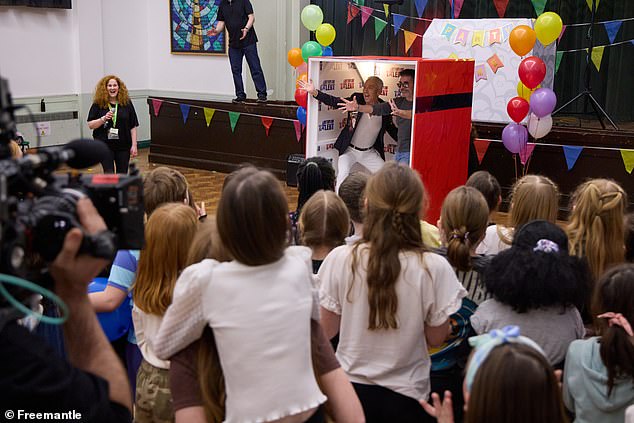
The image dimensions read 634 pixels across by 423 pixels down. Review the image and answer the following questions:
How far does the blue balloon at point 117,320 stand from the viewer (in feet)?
8.05

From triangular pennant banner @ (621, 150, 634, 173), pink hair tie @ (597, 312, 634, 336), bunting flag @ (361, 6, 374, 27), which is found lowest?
triangular pennant banner @ (621, 150, 634, 173)

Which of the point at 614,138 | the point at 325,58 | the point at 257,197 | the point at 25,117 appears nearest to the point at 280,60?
the point at 25,117

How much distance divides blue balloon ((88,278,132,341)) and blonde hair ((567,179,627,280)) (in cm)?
162

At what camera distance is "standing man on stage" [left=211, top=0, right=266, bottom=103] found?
332 inches

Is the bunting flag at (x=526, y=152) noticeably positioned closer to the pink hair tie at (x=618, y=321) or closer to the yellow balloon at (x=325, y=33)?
the yellow balloon at (x=325, y=33)

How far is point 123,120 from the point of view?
657 cm

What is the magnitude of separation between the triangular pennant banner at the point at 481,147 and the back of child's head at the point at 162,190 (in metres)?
4.85

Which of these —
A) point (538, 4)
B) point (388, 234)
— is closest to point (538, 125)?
point (538, 4)

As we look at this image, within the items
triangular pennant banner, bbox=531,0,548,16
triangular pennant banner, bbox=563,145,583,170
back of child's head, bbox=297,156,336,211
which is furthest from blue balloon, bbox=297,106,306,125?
back of child's head, bbox=297,156,336,211

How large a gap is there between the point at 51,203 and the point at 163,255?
0.91 m

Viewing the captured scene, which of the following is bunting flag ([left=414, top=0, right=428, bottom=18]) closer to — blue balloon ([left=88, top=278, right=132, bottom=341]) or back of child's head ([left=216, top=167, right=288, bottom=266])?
blue balloon ([left=88, top=278, right=132, bottom=341])

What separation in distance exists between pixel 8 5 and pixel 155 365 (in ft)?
26.6

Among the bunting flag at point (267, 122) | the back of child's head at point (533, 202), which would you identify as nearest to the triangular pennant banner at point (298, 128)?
the bunting flag at point (267, 122)

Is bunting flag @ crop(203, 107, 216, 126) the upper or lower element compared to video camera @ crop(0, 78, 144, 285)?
lower
